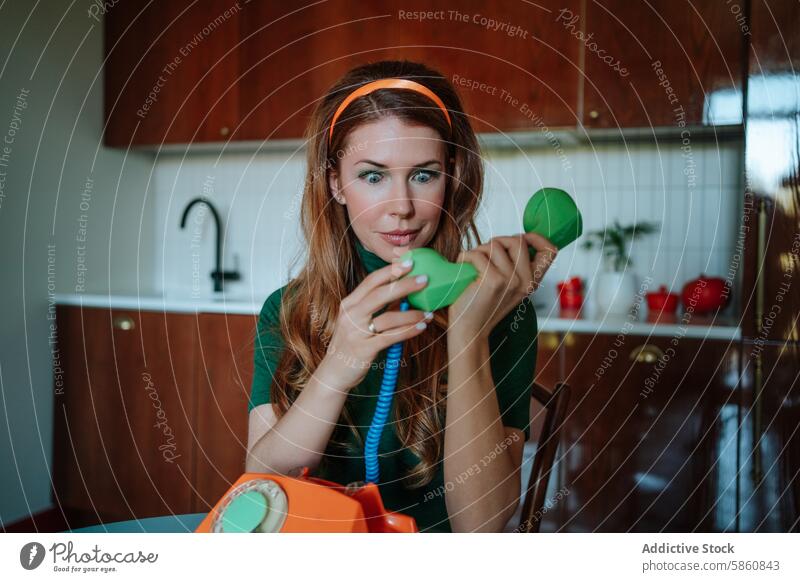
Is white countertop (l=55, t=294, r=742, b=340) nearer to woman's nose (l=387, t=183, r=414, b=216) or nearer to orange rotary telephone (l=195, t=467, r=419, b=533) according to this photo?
woman's nose (l=387, t=183, r=414, b=216)

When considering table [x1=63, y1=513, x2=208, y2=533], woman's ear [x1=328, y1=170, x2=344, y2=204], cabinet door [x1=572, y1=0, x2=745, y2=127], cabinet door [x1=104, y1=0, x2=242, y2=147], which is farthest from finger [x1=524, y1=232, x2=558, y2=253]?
cabinet door [x1=104, y1=0, x2=242, y2=147]

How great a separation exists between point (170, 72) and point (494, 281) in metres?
1.35

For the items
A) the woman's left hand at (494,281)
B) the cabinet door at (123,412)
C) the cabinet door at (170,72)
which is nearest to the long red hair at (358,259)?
the woman's left hand at (494,281)

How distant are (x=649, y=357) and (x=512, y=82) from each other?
64 centimetres

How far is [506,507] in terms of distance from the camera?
588 millimetres

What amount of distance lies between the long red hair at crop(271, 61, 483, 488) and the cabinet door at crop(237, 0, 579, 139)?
2.08 feet

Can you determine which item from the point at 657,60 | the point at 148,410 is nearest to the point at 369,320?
the point at 657,60

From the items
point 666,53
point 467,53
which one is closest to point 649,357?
point 666,53

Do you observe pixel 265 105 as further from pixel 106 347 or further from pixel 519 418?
pixel 519 418

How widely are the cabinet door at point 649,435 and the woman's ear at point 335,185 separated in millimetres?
698

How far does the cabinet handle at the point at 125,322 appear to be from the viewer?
4.77ft

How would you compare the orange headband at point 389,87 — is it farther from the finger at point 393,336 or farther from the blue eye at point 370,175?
the finger at point 393,336

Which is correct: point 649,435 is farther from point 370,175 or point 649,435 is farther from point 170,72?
point 170,72

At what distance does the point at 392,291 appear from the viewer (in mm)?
463
